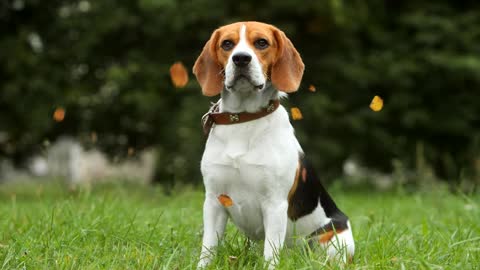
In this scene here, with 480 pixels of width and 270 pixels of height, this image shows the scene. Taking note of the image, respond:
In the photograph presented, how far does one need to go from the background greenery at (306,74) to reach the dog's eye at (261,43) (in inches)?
273

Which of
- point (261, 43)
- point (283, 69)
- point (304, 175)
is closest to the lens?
point (261, 43)

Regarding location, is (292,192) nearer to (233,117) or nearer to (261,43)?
(233,117)

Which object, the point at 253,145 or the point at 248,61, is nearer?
the point at 248,61

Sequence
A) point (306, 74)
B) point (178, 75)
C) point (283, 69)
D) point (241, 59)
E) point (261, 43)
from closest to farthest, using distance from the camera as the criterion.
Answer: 1. point (241, 59)
2. point (261, 43)
3. point (283, 69)
4. point (178, 75)
5. point (306, 74)

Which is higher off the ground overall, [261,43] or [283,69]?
[261,43]

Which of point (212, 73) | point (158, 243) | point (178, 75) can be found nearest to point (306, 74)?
point (178, 75)

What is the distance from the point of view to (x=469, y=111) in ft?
37.1

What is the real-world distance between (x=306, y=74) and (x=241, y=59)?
8304 mm

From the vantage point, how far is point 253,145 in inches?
139

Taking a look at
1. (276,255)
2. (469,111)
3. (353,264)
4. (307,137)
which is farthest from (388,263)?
(469,111)

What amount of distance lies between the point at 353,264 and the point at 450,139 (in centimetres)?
875

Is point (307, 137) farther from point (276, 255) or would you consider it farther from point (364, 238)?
point (276, 255)

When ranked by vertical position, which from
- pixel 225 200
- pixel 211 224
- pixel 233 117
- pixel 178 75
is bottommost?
pixel 211 224

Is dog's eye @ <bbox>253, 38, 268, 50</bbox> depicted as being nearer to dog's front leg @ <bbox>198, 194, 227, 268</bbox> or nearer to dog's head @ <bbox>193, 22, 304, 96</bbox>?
dog's head @ <bbox>193, 22, 304, 96</bbox>
